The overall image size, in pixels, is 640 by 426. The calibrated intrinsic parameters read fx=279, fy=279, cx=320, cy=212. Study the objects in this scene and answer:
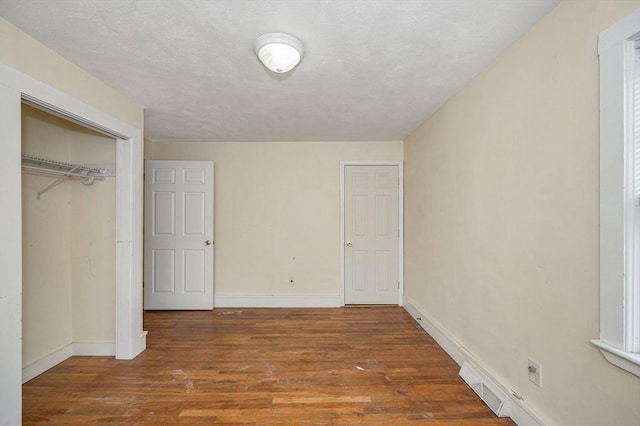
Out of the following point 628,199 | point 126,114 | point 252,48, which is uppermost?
point 252,48

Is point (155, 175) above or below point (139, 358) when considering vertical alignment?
above

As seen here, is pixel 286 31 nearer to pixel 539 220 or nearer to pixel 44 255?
pixel 539 220

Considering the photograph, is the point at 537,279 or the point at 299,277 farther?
the point at 299,277

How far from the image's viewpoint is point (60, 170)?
2.31 metres

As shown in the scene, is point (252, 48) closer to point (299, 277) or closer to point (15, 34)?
point (15, 34)

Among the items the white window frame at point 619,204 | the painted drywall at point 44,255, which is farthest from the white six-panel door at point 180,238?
the white window frame at point 619,204

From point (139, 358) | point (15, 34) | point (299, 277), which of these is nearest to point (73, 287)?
point (139, 358)

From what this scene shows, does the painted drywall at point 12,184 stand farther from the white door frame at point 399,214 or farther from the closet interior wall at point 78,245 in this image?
the white door frame at point 399,214

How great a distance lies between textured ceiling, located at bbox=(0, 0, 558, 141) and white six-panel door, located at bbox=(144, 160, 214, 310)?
1.09 metres

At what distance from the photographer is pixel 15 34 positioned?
61.5 inches

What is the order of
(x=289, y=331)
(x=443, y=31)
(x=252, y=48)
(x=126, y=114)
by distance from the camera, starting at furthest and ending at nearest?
(x=289, y=331)
(x=126, y=114)
(x=252, y=48)
(x=443, y=31)

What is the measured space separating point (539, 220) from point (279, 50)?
176cm

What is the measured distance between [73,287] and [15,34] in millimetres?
2046

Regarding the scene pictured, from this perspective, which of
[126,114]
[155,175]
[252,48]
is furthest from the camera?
[155,175]
